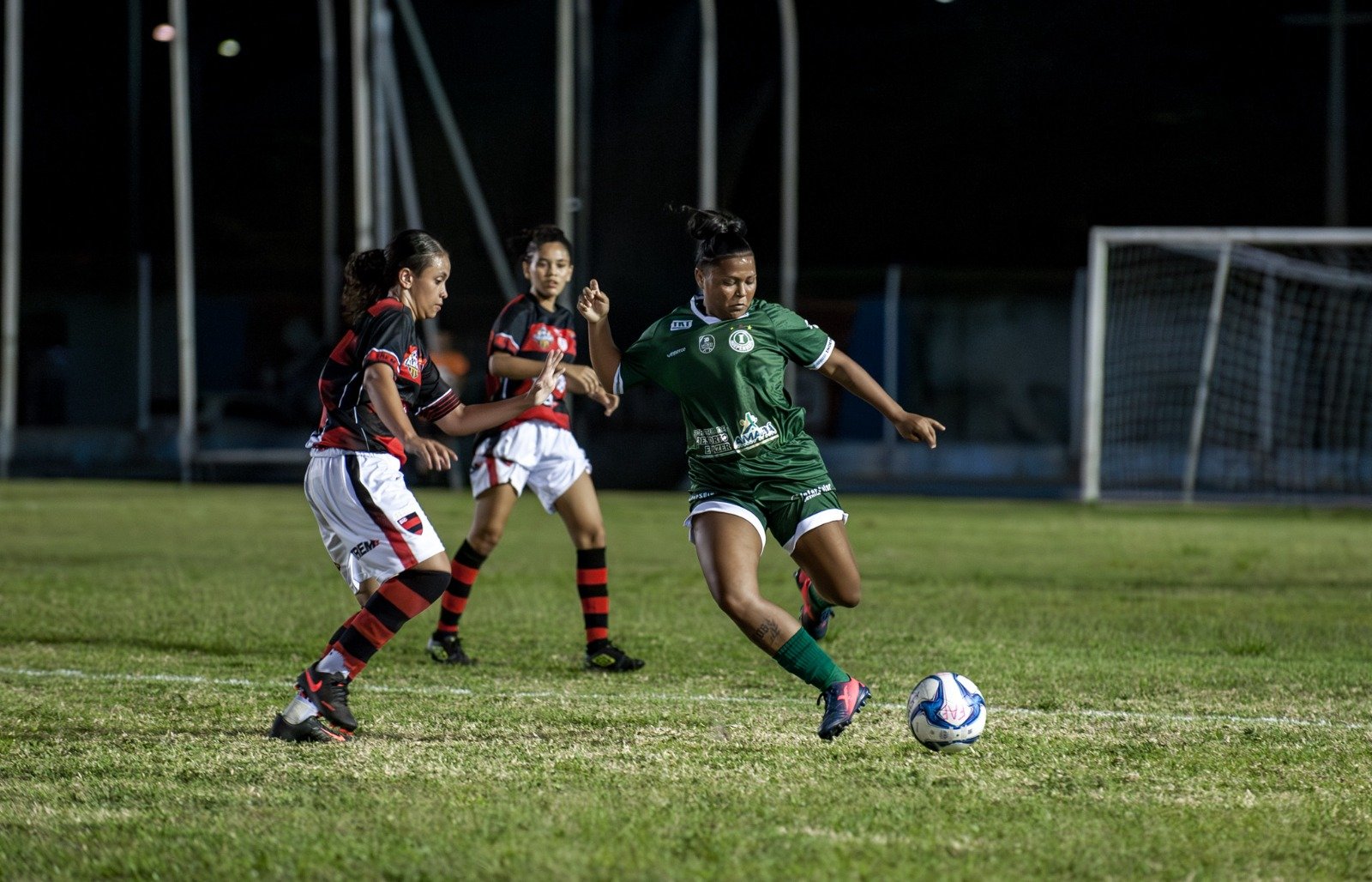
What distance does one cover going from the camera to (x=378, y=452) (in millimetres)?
5352

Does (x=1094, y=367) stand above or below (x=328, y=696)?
above

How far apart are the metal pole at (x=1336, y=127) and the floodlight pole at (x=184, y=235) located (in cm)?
1427

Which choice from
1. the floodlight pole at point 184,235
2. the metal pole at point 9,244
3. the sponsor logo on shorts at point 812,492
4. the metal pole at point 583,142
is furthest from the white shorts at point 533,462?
the metal pole at point 9,244

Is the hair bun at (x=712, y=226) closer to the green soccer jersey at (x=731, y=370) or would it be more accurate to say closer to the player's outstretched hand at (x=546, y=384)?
the green soccer jersey at (x=731, y=370)

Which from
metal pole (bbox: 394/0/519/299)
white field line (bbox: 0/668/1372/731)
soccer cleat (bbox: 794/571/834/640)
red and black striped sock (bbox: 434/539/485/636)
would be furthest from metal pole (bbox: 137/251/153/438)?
soccer cleat (bbox: 794/571/834/640)

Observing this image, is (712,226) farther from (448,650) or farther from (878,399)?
(448,650)

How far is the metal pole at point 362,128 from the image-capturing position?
19.4 metres

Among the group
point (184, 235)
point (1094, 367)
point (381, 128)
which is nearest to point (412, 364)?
point (1094, 367)

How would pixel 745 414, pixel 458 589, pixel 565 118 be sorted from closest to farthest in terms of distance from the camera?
pixel 745 414
pixel 458 589
pixel 565 118

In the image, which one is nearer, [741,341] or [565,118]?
[741,341]

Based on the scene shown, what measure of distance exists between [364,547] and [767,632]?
4.40 feet

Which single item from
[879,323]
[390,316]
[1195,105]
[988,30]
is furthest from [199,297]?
[390,316]

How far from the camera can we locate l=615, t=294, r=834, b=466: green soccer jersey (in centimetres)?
544

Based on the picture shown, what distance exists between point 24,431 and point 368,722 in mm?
16645
